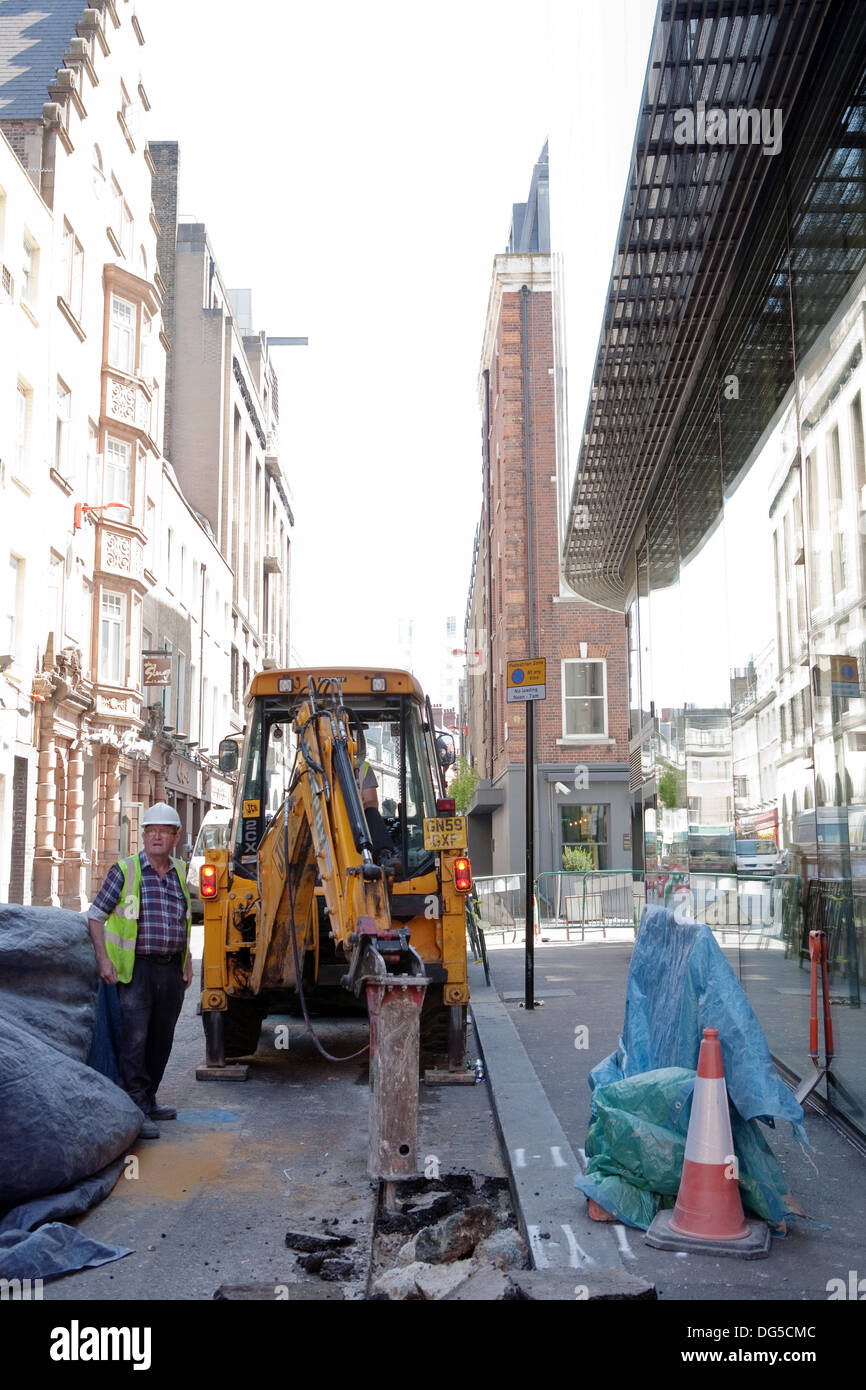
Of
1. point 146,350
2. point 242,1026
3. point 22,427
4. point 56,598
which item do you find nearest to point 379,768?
point 242,1026

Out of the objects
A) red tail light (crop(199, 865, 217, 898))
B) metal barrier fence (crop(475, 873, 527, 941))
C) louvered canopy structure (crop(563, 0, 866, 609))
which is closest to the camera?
louvered canopy structure (crop(563, 0, 866, 609))

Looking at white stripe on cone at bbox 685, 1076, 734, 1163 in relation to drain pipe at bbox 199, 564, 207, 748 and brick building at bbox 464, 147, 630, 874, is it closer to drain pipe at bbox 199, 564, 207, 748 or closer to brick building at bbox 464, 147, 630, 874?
brick building at bbox 464, 147, 630, 874

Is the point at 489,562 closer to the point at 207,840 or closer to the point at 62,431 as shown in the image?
the point at 62,431

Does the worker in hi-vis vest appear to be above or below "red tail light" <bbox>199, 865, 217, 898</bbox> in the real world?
below

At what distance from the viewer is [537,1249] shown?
4582mm

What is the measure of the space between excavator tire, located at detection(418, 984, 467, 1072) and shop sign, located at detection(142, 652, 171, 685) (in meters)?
25.2

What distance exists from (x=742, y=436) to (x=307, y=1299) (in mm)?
7152

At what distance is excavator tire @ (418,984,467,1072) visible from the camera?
28.3ft

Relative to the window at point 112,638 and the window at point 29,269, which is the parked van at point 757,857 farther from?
the window at point 112,638

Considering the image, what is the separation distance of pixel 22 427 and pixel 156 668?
10.1 metres

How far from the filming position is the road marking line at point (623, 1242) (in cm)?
447

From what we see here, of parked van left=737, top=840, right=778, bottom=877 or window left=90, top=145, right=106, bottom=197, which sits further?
window left=90, top=145, right=106, bottom=197

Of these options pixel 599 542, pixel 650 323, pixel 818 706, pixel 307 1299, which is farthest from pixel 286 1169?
pixel 599 542

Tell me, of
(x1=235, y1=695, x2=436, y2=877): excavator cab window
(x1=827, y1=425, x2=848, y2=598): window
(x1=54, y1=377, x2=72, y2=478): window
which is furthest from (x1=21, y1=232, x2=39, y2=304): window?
(x1=827, y1=425, x2=848, y2=598): window
